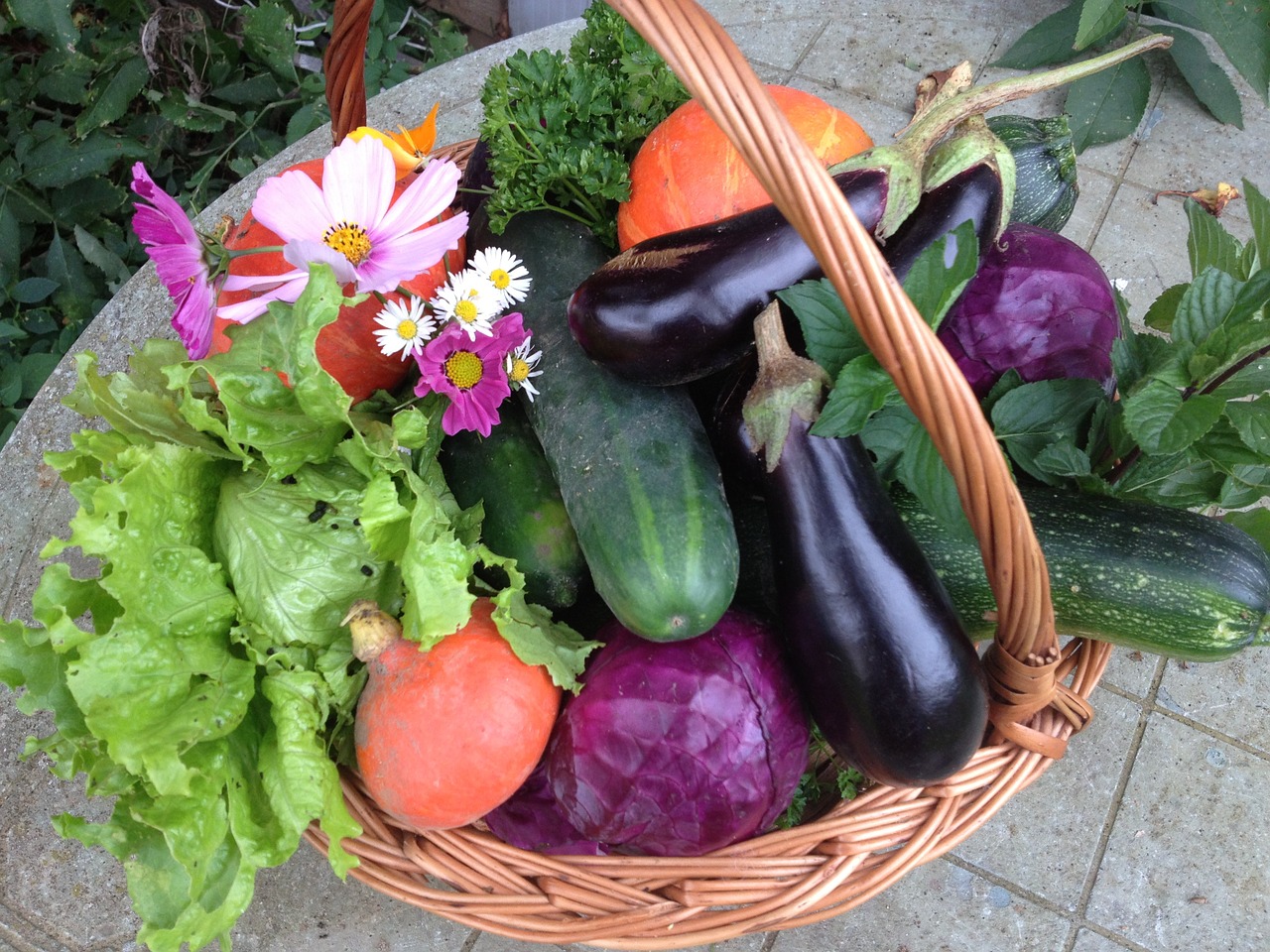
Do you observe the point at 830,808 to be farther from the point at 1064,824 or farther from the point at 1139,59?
the point at 1139,59

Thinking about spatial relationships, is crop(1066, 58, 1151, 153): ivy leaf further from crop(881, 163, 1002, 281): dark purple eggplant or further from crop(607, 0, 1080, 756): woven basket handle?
crop(607, 0, 1080, 756): woven basket handle

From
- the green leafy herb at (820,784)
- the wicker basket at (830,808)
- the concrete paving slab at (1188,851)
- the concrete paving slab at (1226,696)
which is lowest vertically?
the concrete paving slab at (1188,851)

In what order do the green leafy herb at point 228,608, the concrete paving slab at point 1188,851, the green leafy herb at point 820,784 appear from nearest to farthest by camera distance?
the green leafy herb at point 228,608, the green leafy herb at point 820,784, the concrete paving slab at point 1188,851

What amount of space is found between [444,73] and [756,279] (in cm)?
124

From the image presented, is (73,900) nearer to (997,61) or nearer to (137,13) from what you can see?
(137,13)


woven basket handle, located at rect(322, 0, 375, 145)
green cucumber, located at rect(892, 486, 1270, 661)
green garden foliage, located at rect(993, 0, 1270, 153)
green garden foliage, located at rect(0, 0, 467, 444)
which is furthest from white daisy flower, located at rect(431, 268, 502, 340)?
green garden foliage, located at rect(993, 0, 1270, 153)

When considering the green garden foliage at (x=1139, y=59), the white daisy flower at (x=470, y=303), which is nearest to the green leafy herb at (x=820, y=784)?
the white daisy flower at (x=470, y=303)

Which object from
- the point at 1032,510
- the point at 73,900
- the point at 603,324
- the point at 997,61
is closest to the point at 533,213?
the point at 603,324

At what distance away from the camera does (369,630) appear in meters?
0.95

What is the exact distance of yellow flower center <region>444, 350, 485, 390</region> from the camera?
96cm

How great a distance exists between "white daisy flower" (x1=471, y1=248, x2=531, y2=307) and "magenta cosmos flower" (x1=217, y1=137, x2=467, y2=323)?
78 mm

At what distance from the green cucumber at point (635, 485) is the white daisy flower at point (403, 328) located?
160 millimetres

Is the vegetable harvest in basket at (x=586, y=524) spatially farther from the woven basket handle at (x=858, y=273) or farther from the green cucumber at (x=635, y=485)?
the woven basket handle at (x=858, y=273)

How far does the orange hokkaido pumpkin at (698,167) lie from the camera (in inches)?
42.8
